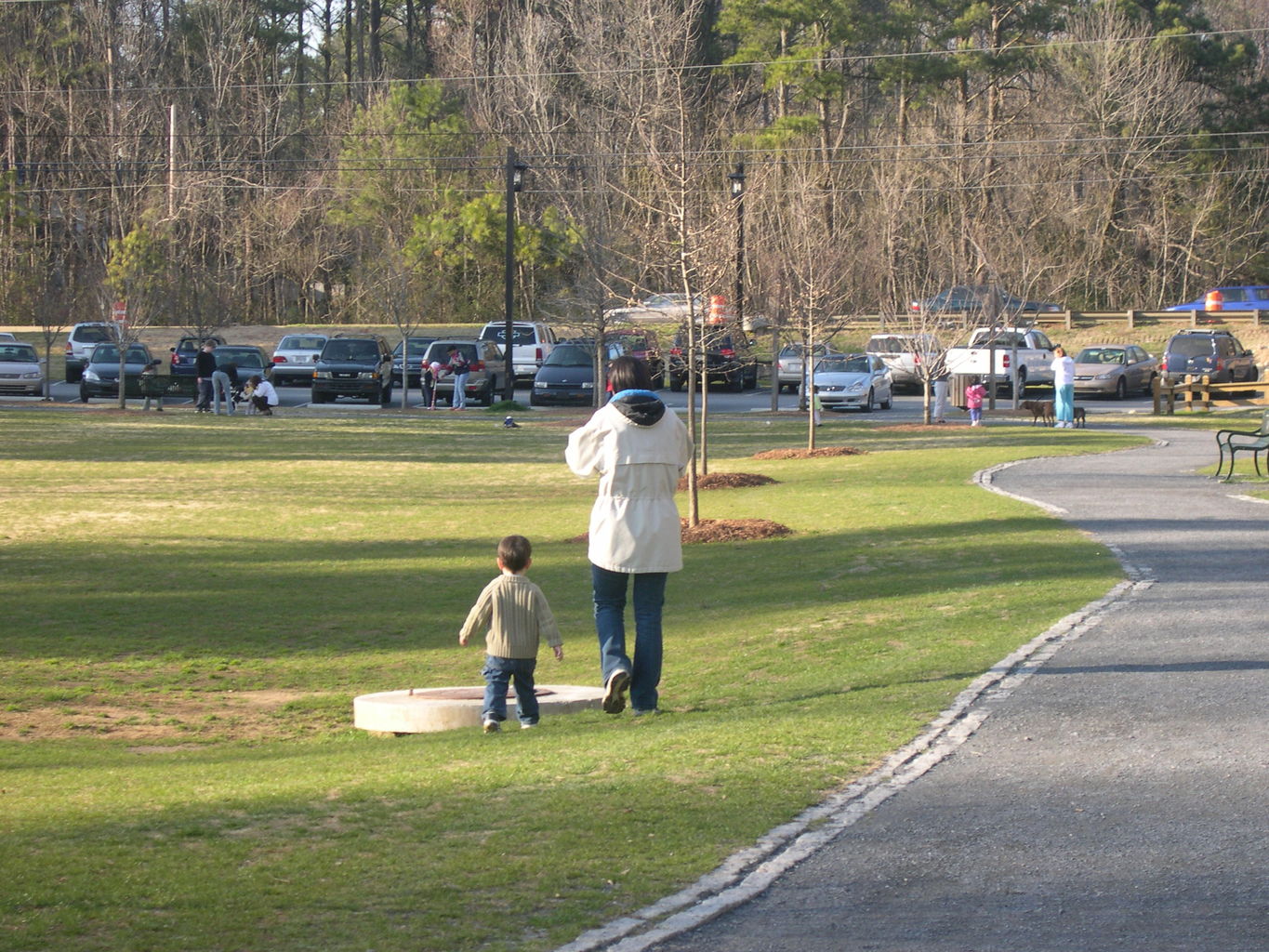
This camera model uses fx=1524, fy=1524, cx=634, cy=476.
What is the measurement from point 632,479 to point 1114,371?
1477 inches

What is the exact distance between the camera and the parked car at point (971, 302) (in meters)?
35.7

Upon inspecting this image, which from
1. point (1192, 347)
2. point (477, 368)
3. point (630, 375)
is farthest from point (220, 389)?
point (630, 375)

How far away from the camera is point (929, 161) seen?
194 ft

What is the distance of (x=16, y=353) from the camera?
44094mm

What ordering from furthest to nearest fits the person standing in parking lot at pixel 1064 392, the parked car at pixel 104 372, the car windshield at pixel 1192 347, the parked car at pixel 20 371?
the car windshield at pixel 1192 347 < the parked car at pixel 20 371 < the parked car at pixel 104 372 < the person standing in parking lot at pixel 1064 392

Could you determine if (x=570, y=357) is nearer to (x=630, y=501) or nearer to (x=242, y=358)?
(x=242, y=358)

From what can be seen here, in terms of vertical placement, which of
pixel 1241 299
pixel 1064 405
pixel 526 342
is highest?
pixel 1241 299

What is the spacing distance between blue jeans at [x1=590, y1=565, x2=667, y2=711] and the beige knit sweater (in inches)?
14.4

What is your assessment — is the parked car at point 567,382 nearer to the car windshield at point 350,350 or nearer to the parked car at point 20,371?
the car windshield at point 350,350

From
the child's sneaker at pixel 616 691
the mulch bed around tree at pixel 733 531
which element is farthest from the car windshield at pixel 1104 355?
the child's sneaker at pixel 616 691

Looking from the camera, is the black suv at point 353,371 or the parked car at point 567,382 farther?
the black suv at point 353,371

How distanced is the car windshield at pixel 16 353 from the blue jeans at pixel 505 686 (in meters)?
39.0

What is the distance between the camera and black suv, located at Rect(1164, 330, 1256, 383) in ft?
147

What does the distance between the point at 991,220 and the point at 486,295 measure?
90.6 ft
